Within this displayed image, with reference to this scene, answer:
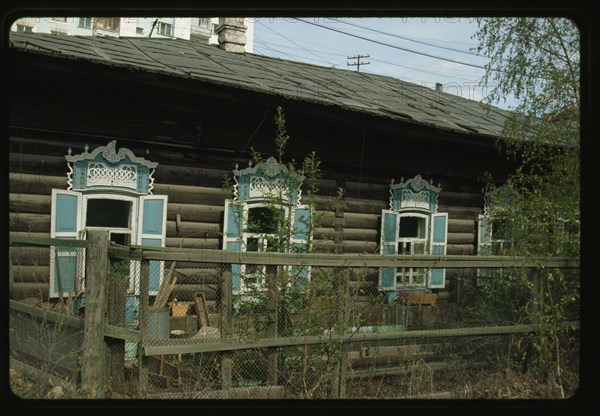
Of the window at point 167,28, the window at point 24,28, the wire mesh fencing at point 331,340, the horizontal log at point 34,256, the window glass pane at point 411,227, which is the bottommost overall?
the wire mesh fencing at point 331,340

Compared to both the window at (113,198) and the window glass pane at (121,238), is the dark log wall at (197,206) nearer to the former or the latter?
the window at (113,198)

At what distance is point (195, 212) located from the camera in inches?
288

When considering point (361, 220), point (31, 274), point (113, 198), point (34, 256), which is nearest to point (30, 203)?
point (34, 256)

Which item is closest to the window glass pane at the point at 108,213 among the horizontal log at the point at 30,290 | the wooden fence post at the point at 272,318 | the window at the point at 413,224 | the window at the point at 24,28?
the horizontal log at the point at 30,290

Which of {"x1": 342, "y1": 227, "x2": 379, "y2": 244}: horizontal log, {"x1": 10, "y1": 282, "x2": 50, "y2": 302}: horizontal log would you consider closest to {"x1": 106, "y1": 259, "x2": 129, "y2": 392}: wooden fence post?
{"x1": 10, "y1": 282, "x2": 50, "y2": 302}: horizontal log

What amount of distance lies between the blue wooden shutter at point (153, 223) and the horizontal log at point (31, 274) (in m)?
1.14

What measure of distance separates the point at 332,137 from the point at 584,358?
18.5ft

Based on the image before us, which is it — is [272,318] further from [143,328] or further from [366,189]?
[366,189]

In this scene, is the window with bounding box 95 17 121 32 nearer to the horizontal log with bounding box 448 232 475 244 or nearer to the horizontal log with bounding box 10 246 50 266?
the horizontal log with bounding box 10 246 50 266

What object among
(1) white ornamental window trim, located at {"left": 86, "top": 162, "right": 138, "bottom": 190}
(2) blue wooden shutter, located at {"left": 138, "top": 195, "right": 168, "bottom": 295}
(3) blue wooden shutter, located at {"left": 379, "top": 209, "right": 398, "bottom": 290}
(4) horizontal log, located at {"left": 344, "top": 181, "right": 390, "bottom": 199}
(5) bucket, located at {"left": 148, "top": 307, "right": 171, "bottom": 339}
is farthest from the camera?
(3) blue wooden shutter, located at {"left": 379, "top": 209, "right": 398, "bottom": 290}

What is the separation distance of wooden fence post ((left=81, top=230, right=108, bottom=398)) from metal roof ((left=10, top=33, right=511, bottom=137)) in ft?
6.98

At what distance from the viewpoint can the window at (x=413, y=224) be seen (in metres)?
9.08

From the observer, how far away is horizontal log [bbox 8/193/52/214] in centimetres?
617

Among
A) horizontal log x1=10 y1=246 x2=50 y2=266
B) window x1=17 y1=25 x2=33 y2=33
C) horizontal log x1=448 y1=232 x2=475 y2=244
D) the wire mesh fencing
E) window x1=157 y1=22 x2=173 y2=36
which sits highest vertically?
window x1=157 y1=22 x2=173 y2=36
